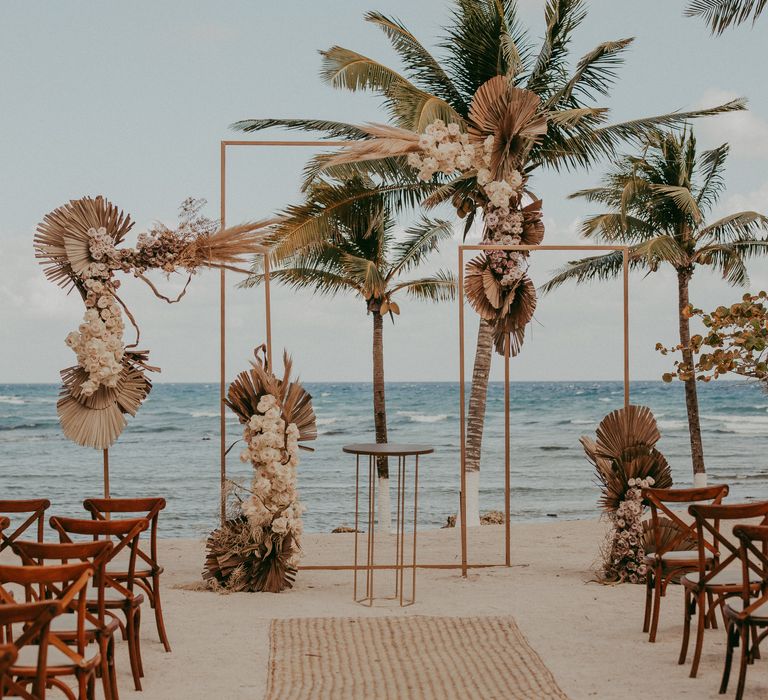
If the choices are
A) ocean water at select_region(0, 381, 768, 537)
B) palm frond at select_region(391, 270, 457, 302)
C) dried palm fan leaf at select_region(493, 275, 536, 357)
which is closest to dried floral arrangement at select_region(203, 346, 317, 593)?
dried palm fan leaf at select_region(493, 275, 536, 357)

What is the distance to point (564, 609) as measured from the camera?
606 cm

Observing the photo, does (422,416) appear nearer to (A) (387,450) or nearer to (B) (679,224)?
(B) (679,224)

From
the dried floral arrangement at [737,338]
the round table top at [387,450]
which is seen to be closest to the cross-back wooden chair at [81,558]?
the round table top at [387,450]

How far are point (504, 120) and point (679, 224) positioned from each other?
8766 mm

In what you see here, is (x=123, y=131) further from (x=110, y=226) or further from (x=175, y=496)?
(x=110, y=226)

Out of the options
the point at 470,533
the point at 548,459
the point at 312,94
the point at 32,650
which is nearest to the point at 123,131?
the point at 312,94

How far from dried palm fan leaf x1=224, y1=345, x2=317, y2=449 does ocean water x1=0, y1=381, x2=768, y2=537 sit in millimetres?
7764

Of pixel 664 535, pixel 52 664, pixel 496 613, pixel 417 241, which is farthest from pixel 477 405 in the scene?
pixel 52 664

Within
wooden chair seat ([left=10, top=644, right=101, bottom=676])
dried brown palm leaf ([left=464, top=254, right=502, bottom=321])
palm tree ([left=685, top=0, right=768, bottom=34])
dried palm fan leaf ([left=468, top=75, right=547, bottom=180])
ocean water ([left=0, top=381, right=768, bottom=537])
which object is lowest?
ocean water ([left=0, top=381, right=768, bottom=537])

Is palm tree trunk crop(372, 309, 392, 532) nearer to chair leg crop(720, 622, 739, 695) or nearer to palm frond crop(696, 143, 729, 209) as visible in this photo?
palm frond crop(696, 143, 729, 209)

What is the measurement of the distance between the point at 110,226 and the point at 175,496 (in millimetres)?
14869

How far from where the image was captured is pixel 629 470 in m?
6.50

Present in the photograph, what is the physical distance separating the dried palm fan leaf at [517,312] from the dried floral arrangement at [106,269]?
68.0 inches

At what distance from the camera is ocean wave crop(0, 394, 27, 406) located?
36197mm
